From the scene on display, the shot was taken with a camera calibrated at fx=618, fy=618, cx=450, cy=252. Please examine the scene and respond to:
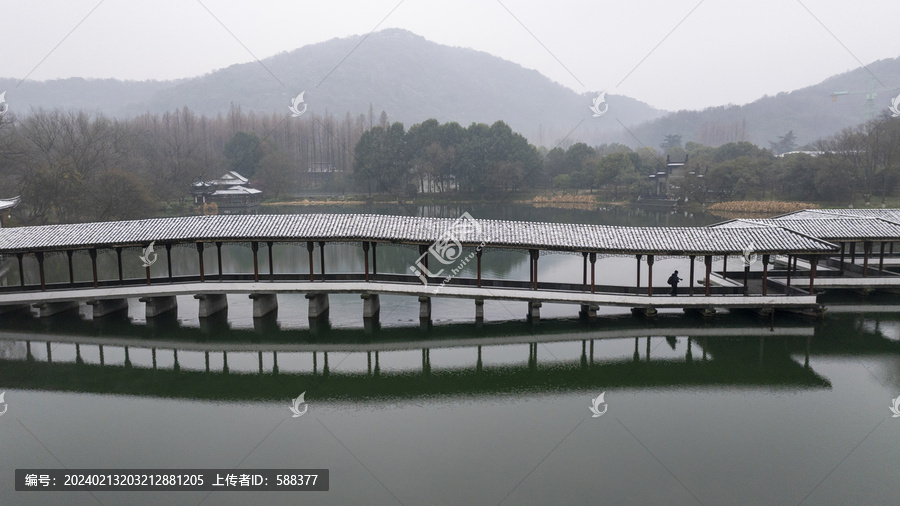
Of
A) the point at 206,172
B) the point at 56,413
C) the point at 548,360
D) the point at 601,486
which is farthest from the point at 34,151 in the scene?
the point at 601,486

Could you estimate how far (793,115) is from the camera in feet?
472

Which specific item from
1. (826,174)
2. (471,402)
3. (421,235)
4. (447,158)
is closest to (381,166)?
(447,158)

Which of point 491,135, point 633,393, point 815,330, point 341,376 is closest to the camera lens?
point 633,393

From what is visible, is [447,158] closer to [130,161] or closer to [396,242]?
[130,161]

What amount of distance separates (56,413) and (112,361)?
349cm

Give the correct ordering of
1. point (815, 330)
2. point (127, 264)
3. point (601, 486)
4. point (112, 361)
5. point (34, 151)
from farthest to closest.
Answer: point (34, 151) → point (127, 264) → point (815, 330) → point (112, 361) → point (601, 486)

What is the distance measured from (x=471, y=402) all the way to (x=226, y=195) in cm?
5074

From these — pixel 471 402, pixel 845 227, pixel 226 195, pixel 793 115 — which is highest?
pixel 793 115

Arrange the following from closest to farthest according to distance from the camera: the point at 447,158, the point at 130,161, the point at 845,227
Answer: the point at 845,227 → the point at 130,161 → the point at 447,158

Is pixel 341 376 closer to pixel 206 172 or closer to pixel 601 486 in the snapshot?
pixel 601 486

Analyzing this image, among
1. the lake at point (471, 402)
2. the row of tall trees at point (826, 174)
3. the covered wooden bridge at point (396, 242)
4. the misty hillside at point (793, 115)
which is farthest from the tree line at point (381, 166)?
the misty hillside at point (793, 115)

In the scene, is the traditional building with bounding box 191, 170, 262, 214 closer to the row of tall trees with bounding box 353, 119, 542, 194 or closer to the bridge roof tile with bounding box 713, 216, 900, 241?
the row of tall trees with bounding box 353, 119, 542, 194

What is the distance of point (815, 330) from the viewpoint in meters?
17.9

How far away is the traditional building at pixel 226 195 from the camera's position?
57031 mm
